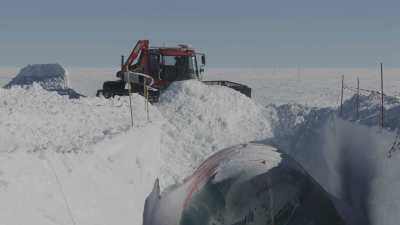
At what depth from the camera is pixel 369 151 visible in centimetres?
909

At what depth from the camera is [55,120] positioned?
432 inches

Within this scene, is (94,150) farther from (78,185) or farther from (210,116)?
(210,116)

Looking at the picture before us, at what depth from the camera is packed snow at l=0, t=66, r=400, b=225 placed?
5473 mm

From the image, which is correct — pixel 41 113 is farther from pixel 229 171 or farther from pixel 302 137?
pixel 302 137

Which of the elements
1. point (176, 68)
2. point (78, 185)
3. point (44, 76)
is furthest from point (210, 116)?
point (44, 76)

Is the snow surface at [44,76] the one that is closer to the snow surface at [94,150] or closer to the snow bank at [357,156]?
the snow surface at [94,150]

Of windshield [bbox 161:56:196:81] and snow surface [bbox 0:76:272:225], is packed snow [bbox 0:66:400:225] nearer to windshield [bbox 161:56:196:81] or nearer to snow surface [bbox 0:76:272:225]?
snow surface [bbox 0:76:272:225]

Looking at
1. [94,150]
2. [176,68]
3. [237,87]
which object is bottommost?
[237,87]

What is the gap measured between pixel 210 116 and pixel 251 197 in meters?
11.7

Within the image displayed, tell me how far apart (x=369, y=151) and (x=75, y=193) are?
531 cm

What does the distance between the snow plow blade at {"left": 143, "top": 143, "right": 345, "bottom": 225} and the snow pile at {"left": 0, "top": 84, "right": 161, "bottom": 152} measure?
1.69 metres

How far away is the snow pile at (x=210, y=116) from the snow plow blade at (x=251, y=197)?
7230 mm

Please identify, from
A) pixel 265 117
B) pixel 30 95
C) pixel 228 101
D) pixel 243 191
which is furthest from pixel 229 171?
pixel 265 117

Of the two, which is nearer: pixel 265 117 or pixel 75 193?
pixel 75 193
